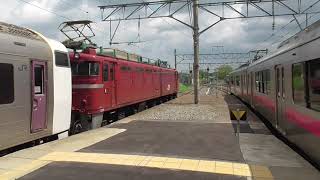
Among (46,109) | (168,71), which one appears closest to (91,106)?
(46,109)

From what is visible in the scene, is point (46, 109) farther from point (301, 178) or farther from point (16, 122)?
point (301, 178)

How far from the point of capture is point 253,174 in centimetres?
831

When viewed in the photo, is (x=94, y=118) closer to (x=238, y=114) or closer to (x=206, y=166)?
(x=238, y=114)

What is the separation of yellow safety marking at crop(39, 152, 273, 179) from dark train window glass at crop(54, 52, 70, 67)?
3.10 metres

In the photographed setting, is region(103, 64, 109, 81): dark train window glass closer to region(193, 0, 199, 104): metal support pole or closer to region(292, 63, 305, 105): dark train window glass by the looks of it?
region(292, 63, 305, 105): dark train window glass

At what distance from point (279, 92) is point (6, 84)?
8.00m

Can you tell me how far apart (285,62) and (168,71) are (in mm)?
24842

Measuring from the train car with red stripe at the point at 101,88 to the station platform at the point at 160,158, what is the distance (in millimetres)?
1999

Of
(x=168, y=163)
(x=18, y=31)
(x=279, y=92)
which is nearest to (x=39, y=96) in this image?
(x=18, y=31)

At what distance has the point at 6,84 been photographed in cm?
970

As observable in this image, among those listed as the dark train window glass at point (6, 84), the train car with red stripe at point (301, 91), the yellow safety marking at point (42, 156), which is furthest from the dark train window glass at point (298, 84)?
the dark train window glass at point (6, 84)

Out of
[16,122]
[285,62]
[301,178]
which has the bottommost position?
[301,178]

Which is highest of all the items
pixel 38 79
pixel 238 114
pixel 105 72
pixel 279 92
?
pixel 105 72

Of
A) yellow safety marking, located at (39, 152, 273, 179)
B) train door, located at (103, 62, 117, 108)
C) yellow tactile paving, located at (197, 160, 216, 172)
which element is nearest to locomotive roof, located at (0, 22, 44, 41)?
yellow safety marking, located at (39, 152, 273, 179)
